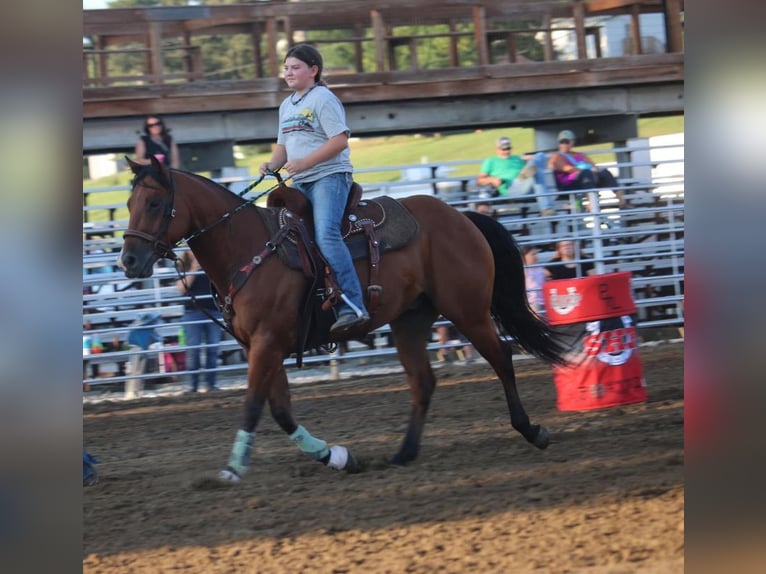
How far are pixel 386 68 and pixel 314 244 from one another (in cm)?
1030

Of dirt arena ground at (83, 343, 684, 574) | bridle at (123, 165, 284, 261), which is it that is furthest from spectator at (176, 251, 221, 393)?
bridle at (123, 165, 284, 261)

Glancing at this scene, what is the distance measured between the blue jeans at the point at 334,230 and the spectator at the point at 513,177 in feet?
19.5

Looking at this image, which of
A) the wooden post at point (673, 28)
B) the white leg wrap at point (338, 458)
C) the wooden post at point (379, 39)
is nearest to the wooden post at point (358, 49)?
the wooden post at point (379, 39)

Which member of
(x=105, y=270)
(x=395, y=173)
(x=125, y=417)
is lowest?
(x=125, y=417)

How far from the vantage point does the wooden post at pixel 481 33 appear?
1511cm

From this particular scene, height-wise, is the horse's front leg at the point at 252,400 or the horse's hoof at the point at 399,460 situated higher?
the horse's front leg at the point at 252,400

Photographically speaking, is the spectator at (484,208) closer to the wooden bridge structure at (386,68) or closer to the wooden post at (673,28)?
the wooden bridge structure at (386,68)

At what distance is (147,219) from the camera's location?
211 inches

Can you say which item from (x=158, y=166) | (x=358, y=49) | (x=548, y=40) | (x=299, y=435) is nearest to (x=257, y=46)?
(x=358, y=49)
